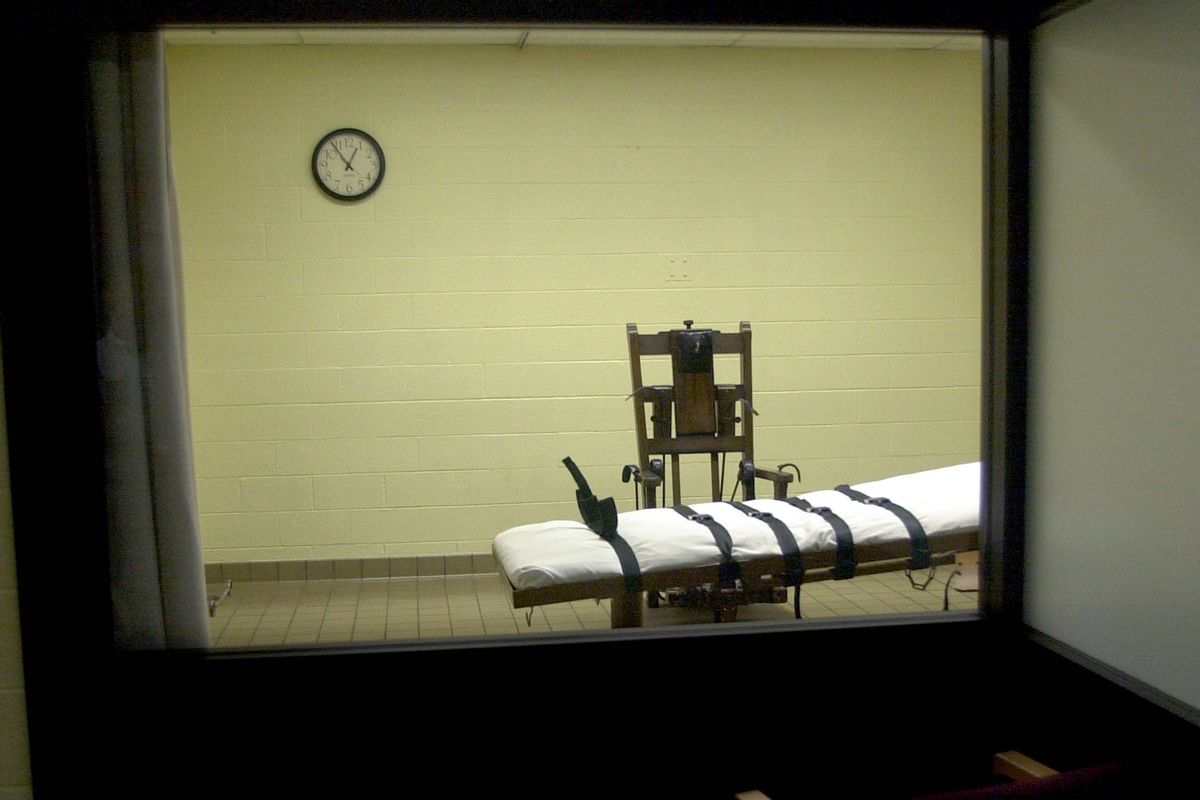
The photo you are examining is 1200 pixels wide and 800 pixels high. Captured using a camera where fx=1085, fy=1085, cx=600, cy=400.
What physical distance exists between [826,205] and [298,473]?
8.88 feet

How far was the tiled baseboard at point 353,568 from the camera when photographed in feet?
15.9

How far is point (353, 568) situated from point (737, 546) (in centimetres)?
217

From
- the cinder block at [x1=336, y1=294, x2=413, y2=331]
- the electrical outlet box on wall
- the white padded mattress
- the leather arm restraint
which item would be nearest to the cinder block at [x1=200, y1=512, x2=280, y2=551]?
the cinder block at [x1=336, y1=294, x2=413, y2=331]

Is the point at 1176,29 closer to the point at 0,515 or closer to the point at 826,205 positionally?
the point at 0,515

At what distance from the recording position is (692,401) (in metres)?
4.27

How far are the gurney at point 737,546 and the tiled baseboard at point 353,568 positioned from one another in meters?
1.39

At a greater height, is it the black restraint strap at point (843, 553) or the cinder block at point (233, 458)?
the cinder block at point (233, 458)

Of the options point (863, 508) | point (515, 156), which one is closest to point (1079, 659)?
point (863, 508)

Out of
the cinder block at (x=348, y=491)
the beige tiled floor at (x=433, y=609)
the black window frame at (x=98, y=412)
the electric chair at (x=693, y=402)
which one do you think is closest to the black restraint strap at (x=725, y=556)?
the beige tiled floor at (x=433, y=609)

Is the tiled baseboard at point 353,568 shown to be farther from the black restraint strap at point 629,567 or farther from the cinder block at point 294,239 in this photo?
the black restraint strap at point 629,567

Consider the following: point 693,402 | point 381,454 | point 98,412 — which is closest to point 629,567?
point 693,402

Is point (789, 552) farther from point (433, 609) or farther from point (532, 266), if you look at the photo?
point (532, 266)

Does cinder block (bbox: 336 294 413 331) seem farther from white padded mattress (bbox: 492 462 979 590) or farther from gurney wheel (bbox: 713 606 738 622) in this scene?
gurney wheel (bbox: 713 606 738 622)

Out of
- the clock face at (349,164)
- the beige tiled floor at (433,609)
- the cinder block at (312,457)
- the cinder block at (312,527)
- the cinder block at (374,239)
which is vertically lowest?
the beige tiled floor at (433,609)
